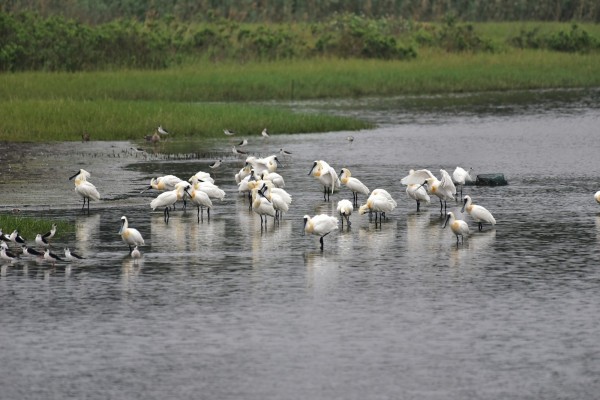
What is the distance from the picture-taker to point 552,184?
27562 mm

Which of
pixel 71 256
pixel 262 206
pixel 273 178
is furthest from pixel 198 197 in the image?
pixel 71 256

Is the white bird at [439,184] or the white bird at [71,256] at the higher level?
the white bird at [439,184]

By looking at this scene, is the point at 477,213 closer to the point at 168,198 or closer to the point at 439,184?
the point at 439,184

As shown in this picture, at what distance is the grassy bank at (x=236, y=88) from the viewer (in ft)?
124

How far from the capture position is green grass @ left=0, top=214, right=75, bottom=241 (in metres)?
20.3

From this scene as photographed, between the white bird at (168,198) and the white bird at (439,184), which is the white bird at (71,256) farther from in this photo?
the white bird at (439,184)

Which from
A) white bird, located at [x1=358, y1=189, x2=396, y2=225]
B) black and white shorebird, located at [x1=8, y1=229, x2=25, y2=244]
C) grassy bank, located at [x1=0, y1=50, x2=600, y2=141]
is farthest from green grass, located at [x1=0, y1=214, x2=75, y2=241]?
grassy bank, located at [x1=0, y1=50, x2=600, y2=141]

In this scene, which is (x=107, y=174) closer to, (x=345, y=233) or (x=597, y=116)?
(x=345, y=233)

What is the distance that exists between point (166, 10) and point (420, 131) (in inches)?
1167

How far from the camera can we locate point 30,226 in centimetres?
2070

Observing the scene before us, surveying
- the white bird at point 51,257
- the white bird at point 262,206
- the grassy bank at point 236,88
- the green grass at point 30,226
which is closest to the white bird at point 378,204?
the white bird at point 262,206

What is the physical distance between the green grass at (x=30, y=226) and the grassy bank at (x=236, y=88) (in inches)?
573

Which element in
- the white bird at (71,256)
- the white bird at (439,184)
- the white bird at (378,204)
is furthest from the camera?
the white bird at (439,184)

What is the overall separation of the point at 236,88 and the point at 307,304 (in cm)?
3236
